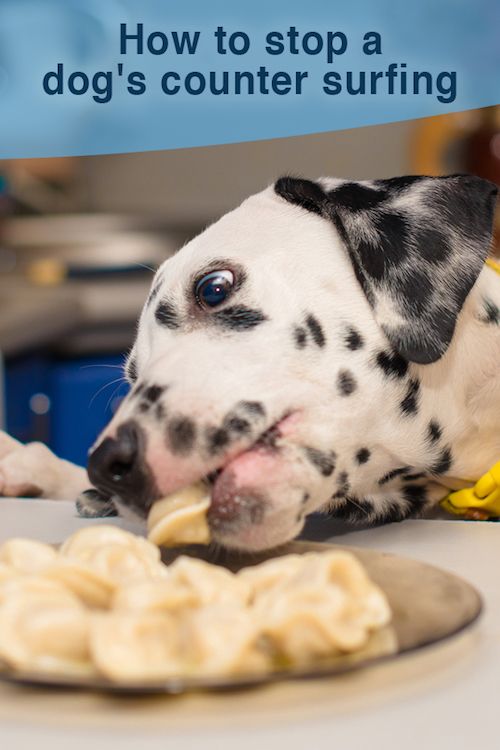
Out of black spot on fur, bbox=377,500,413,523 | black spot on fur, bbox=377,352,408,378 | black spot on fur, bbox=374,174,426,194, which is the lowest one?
black spot on fur, bbox=377,500,413,523

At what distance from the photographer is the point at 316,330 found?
136 centimetres

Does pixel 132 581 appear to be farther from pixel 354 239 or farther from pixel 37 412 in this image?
pixel 37 412

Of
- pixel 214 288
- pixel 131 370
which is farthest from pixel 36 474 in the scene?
pixel 214 288

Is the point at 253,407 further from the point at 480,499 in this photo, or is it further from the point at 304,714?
the point at 304,714

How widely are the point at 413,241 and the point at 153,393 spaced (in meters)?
0.44

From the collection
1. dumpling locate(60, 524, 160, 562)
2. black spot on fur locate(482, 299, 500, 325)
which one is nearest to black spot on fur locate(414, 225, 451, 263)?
black spot on fur locate(482, 299, 500, 325)

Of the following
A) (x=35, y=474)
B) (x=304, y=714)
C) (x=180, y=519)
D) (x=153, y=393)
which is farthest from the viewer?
(x=35, y=474)

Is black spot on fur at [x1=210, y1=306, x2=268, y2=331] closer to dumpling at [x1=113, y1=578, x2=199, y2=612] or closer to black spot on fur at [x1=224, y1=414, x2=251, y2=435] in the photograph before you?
black spot on fur at [x1=224, y1=414, x2=251, y2=435]

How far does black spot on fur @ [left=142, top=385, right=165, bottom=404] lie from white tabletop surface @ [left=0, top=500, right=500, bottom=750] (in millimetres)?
501

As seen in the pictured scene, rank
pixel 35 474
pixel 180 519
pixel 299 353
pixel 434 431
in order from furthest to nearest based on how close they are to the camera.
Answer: pixel 35 474
pixel 434 431
pixel 299 353
pixel 180 519

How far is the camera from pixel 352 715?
2.31 feet

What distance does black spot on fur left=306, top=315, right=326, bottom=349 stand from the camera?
1358mm

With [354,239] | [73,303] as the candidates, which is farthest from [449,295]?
[73,303]

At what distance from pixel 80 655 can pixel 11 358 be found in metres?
3.01
